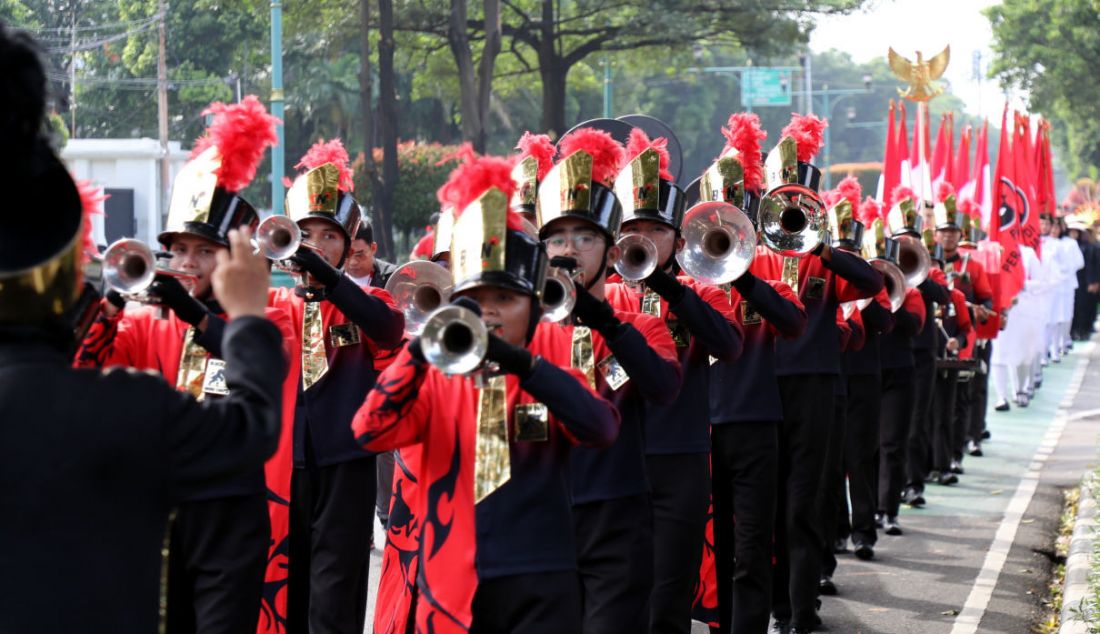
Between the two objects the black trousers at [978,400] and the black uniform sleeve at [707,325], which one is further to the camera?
the black trousers at [978,400]

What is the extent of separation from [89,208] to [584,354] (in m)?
2.07

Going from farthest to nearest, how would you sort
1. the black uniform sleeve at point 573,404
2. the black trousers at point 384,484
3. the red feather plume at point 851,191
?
the black trousers at point 384,484, the red feather plume at point 851,191, the black uniform sleeve at point 573,404

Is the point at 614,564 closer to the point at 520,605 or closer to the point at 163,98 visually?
the point at 520,605

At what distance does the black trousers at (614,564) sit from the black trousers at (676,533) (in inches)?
28.8

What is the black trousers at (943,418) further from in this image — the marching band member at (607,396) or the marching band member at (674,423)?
the marching band member at (607,396)

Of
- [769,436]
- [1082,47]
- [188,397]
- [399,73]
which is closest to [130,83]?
[399,73]

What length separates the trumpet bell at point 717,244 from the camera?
6.84 meters

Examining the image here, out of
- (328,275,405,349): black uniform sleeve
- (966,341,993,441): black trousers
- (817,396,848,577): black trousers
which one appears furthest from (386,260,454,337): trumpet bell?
(966,341,993,441): black trousers

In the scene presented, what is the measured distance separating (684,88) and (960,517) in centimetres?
6141

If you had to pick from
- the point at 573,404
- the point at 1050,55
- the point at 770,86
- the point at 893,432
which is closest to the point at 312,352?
the point at 573,404

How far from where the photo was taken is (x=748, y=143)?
8.05 metres

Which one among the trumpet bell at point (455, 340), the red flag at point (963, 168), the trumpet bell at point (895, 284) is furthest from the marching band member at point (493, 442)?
the red flag at point (963, 168)

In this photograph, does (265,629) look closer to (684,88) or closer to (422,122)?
(422,122)

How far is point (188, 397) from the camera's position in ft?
11.3
